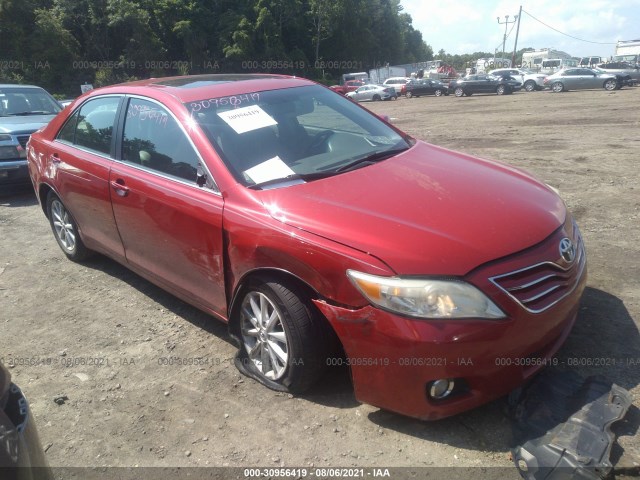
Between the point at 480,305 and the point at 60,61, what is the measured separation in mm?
50392

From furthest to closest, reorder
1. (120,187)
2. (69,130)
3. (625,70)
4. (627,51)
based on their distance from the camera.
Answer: (627,51) < (625,70) < (69,130) < (120,187)

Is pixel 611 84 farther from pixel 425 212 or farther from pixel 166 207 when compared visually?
pixel 166 207

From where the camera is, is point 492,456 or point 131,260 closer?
point 492,456

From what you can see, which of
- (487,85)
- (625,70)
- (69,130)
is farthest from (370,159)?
(625,70)

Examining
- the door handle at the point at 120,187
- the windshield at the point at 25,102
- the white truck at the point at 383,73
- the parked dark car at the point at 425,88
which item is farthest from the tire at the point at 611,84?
the door handle at the point at 120,187

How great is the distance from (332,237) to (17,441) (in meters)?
1.48

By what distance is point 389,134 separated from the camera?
154 inches

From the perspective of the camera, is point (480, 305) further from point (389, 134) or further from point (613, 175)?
point (613, 175)

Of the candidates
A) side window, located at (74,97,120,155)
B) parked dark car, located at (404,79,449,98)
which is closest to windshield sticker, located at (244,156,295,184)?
side window, located at (74,97,120,155)

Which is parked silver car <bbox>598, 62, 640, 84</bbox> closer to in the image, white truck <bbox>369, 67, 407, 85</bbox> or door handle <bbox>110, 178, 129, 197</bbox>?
white truck <bbox>369, 67, 407, 85</bbox>

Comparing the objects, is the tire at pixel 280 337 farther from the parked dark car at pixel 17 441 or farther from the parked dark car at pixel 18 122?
the parked dark car at pixel 18 122

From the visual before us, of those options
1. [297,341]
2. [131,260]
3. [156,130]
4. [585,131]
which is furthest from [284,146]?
[585,131]

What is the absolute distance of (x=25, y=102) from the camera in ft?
28.6

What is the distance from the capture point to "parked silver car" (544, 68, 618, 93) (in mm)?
29062
